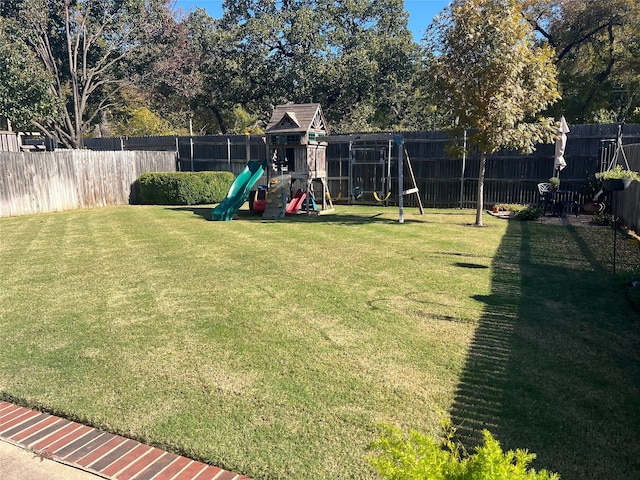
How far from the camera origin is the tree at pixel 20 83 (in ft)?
54.5

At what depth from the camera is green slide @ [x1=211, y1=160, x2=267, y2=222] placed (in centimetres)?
1246

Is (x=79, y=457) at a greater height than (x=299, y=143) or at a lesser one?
lesser

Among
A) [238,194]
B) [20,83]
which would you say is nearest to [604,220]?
[238,194]

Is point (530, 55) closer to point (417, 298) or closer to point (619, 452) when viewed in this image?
point (417, 298)

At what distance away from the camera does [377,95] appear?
88.1 feet

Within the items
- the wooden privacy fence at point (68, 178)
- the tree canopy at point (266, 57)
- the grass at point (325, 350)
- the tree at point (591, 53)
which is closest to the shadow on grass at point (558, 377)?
the grass at point (325, 350)

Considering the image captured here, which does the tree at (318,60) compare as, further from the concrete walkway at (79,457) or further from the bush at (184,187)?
the concrete walkway at (79,457)

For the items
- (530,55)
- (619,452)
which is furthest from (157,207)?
(619,452)

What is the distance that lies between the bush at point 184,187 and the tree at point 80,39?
6538mm

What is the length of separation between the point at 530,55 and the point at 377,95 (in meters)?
17.5

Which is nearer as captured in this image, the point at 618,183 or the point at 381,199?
the point at 618,183

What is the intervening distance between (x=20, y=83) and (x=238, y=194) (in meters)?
10.5

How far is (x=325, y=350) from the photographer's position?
4121 mm

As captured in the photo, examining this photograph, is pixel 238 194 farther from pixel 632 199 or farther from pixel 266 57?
pixel 266 57
